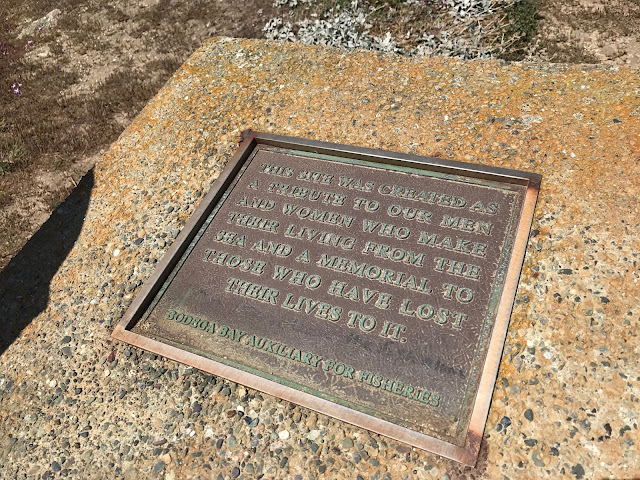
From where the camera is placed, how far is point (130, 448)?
7.54ft

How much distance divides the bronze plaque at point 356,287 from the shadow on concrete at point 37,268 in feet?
2.73

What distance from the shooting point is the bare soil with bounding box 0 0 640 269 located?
479cm

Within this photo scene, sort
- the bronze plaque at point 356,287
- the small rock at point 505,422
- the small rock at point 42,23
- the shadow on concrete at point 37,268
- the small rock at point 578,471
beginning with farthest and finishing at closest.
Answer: the small rock at point 42,23, the shadow on concrete at point 37,268, the bronze plaque at point 356,287, the small rock at point 505,422, the small rock at point 578,471

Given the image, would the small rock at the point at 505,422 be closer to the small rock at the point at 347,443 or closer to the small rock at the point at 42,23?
the small rock at the point at 347,443

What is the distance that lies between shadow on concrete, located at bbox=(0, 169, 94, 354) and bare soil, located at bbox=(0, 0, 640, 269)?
124 centimetres

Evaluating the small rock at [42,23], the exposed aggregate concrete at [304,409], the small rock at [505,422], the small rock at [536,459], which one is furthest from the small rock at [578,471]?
the small rock at [42,23]

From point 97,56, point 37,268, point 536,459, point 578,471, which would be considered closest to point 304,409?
point 536,459

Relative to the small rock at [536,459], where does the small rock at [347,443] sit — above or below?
below

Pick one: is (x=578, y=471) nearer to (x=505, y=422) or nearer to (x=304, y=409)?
(x=505, y=422)

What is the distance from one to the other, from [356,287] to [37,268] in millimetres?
2195

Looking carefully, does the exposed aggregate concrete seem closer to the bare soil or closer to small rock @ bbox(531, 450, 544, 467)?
small rock @ bbox(531, 450, 544, 467)

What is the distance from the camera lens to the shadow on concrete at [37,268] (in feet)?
9.77

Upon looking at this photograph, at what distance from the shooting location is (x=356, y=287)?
2.50m

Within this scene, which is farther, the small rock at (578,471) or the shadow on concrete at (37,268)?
the shadow on concrete at (37,268)
